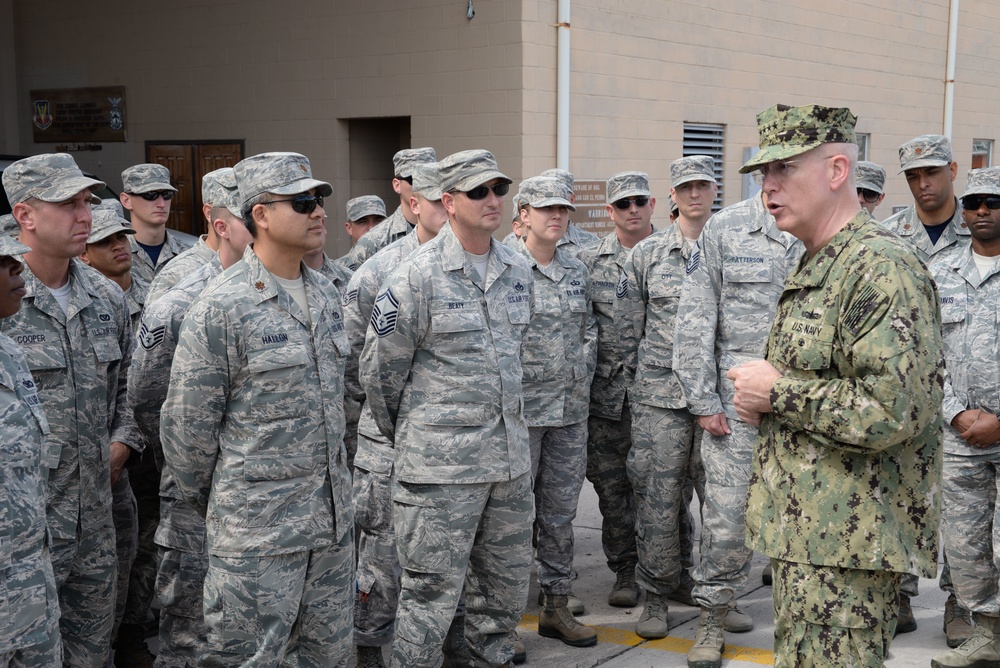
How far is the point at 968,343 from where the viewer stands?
515 cm

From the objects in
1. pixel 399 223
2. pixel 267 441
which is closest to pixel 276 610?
pixel 267 441

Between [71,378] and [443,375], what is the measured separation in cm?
157

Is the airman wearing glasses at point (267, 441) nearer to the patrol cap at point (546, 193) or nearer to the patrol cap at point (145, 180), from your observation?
the patrol cap at point (546, 193)

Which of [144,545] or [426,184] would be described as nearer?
[144,545]

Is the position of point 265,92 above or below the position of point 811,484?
above

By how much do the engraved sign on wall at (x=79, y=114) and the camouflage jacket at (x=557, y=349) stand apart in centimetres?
866

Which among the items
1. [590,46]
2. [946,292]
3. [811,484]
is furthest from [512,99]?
[811,484]

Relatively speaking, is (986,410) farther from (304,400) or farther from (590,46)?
(590,46)

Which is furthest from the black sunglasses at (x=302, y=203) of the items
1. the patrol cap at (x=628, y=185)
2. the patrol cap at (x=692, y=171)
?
the patrol cap at (x=628, y=185)

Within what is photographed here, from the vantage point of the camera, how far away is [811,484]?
10.1 feet

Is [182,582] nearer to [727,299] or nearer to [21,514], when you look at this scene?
[21,514]

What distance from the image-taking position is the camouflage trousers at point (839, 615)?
2.99 m

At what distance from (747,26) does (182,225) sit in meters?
7.05

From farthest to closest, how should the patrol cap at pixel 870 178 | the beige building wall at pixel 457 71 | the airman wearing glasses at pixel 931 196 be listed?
the beige building wall at pixel 457 71 < the patrol cap at pixel 870 178 < the airman wearing glasses at pixel 931 196
